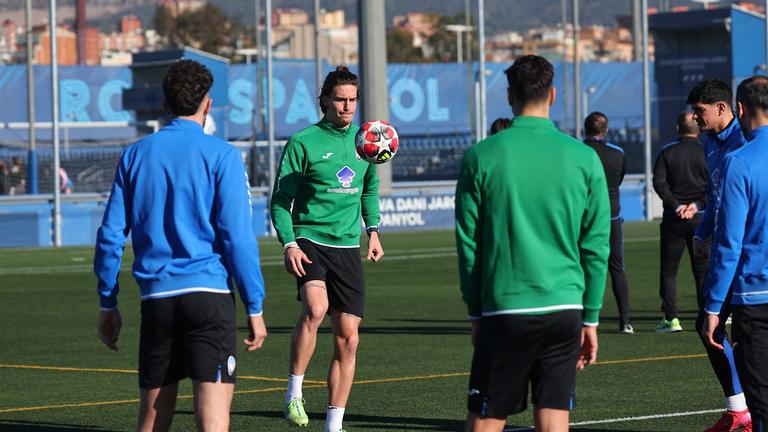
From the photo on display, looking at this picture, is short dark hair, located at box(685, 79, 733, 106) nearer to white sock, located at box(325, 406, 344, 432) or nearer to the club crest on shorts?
white sock, located at box(325, 406, 344, 432)

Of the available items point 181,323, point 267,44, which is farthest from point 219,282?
point 267,44

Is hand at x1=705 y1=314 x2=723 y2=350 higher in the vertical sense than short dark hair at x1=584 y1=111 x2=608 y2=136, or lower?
lower

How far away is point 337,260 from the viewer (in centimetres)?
1042

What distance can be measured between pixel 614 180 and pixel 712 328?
801cm

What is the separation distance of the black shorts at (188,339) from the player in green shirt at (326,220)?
283 centimetres

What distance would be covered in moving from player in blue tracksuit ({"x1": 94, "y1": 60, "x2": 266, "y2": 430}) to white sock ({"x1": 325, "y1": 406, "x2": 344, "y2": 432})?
A: 266 centimetres

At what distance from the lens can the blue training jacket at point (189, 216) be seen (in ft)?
23.5

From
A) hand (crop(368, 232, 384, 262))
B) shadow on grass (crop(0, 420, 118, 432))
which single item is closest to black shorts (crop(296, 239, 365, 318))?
hand (crop(368, 232, 384, 262))

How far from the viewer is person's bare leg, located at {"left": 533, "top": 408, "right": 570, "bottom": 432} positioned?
6.82 meters

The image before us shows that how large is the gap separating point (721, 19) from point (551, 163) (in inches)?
2069

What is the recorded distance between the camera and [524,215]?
6.70m

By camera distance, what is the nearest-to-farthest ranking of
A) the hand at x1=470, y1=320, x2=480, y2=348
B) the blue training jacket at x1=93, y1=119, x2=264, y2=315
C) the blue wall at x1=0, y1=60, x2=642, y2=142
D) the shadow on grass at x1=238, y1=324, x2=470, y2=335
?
the hand at x1=470, y1=320, x2=480, y2=348
the blue training jacket at x1=93, y1=119, x2=264, y2=315
the shadow on grass at x1=238, y1=324, x2=470, y2=335
the blue wall at x1=0, y1=60, x2=642, y2=142

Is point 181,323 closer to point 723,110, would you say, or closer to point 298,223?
point 298,223

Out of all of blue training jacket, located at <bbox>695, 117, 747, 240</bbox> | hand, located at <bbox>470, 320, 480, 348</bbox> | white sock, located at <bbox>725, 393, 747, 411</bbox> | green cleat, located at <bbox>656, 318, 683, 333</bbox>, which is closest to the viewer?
hand, located at <bbox>470, 320, 480, 348</bbox>
